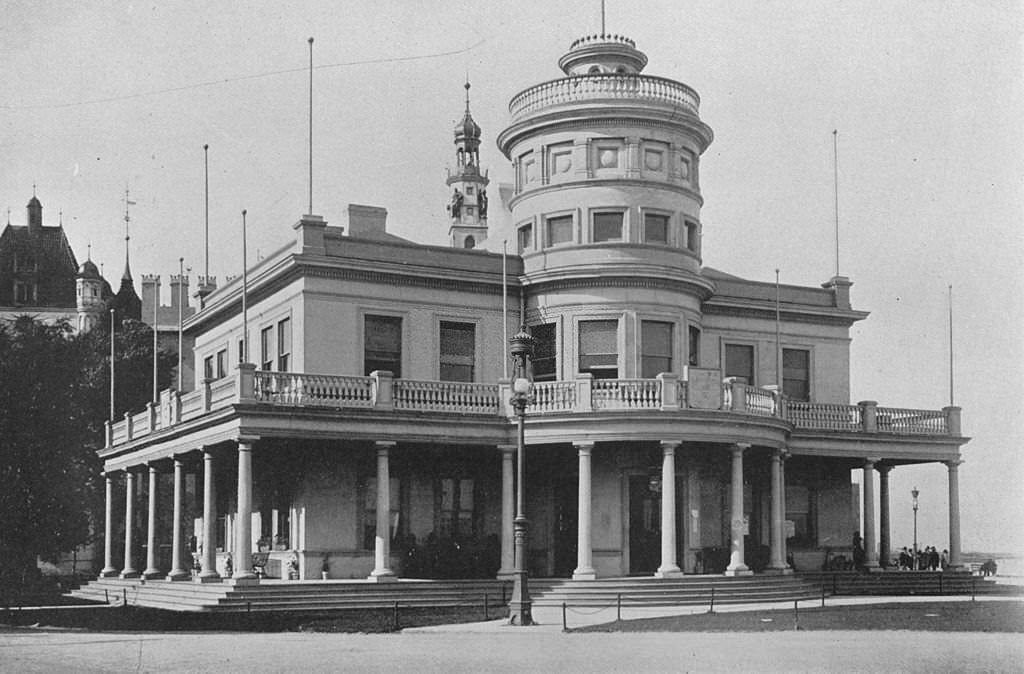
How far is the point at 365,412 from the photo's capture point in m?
37.2

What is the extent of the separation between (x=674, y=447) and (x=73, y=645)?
1795 cm

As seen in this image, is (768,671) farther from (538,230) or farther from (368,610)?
(538,230)

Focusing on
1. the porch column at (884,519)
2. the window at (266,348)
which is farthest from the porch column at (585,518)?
the porch column at (884,519)

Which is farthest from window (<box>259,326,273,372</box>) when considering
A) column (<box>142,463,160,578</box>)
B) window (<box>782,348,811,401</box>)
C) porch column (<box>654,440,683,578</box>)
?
window (<box>782,348,811,401</box>)

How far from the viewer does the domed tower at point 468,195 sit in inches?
4783

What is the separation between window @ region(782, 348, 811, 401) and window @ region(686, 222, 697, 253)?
19.6ft

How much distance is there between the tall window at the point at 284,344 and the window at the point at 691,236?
41.2 feet

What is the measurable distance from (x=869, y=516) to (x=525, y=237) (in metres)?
14.7

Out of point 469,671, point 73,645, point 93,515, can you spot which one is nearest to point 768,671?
point 469,671

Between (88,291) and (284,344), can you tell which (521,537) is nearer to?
(284,344)

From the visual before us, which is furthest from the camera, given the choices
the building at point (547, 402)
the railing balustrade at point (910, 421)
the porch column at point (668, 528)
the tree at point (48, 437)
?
the tree at point (48, 437)

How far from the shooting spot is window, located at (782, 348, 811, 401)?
156 feet

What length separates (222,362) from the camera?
1884 inches

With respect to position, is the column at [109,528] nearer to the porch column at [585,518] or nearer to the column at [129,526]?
the column at [129,526]
